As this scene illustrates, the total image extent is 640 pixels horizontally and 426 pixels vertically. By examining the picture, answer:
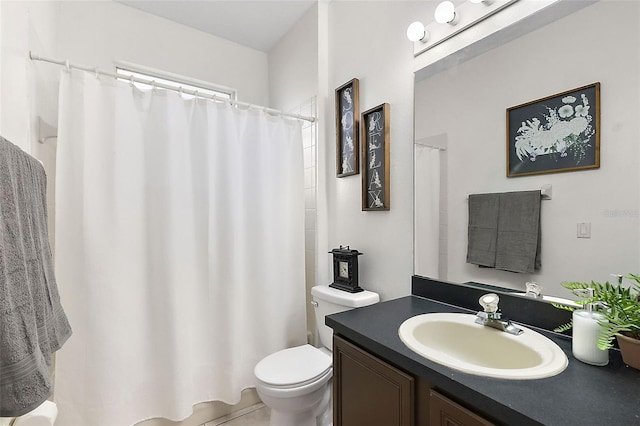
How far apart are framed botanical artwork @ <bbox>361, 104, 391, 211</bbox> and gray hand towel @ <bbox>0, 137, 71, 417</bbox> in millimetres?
1398

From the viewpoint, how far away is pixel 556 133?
3.38 feet

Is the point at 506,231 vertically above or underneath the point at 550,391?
above

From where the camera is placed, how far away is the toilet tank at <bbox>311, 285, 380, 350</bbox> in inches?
64.3

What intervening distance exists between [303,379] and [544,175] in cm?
132

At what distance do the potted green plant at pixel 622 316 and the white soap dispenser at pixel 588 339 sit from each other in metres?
0.01

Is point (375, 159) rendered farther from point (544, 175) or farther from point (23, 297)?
point (23, 297)

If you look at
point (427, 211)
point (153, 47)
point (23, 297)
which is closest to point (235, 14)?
point (153, 47)

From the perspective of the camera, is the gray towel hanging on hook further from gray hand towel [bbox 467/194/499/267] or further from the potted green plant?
the potted green plant

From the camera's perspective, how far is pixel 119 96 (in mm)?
1598

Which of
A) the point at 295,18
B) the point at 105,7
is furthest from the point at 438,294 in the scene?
the point at 105,7

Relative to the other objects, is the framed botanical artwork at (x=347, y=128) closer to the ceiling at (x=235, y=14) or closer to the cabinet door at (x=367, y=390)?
the ceiling at (x=235, y=14)

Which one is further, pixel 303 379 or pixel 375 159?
pixel 375 159

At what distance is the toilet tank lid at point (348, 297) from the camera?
5.32ft

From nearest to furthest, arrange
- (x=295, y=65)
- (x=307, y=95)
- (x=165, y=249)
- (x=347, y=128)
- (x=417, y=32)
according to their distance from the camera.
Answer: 1. (x=417, y=32)
2. (x=165, y=249)
3. (x=347, y=128)
4. (x=307, y=95)
5. (x=295, y=65)
